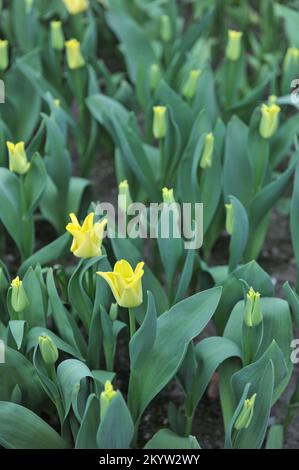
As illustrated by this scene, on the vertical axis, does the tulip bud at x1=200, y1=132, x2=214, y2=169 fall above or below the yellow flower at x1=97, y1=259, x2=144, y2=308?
above

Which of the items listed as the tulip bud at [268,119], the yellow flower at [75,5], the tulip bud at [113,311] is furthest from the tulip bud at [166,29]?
the tulip bud at [113,311]

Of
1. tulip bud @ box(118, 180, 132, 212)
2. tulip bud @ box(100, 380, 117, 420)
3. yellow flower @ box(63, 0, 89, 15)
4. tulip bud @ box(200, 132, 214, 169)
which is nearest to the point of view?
tulip bud @ box(100, 380, 117, 420)

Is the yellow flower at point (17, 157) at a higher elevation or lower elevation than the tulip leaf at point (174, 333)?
higher

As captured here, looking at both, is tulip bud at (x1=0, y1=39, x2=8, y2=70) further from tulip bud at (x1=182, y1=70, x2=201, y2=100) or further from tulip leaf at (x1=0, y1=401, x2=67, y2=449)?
tulip leaf at (x1=0, y1=401, x2=67, y2=449)

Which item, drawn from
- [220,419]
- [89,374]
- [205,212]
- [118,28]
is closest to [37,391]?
[89,374]

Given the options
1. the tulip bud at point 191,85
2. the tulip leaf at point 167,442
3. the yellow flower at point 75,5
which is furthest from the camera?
the yellow flower at point 75,5

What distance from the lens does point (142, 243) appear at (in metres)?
1.88

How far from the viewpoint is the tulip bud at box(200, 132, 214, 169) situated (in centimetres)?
168

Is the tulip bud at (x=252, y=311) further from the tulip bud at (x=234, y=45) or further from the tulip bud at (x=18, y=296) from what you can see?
the tulip bud at (x=234, y=45)

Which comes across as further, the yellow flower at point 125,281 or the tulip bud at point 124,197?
the tulip bud at point 124,197

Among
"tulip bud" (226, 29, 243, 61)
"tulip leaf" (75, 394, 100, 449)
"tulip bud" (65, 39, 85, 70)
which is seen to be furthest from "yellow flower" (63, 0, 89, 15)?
"tulip leaf" (75, 394, 100, 449)

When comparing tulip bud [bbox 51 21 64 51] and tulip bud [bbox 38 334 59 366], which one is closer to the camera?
tulip bud [bbox 38 334 59 366]

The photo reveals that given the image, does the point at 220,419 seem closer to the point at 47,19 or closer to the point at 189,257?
the point at 189,257

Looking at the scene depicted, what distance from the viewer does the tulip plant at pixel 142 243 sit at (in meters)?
1.39
